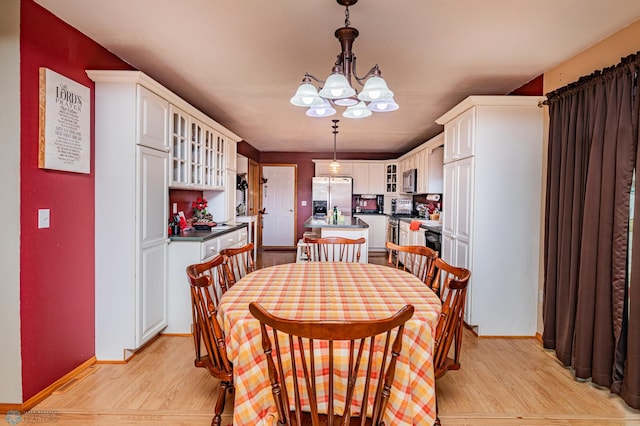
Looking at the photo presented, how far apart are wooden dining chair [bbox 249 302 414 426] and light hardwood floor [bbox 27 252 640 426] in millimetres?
954

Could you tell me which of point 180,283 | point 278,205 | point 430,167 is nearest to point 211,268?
point 180,283

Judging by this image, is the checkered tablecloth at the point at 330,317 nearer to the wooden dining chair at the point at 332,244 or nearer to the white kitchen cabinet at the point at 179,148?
the wooden dining chair at the point at 332,244

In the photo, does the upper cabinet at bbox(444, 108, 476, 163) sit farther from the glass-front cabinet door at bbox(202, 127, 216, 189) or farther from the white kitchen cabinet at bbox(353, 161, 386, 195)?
the white kitchen cabinet at bbox(353, 161, 386, 195)

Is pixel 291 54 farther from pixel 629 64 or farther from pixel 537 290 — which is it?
pixel 537 290

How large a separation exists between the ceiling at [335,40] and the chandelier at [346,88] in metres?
0.23

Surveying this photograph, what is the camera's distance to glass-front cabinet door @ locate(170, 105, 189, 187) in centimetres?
309

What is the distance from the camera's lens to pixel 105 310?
2.52 m

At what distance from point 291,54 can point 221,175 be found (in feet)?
7.58

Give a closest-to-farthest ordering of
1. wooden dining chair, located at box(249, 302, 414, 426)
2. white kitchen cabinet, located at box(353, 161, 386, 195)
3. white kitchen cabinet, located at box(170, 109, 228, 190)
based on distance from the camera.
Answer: wooden dining chair, located at box(249, 302, 414, 426)
white kitchen cabinet, located at box(170, 109, 228, 190)
white kitchen cabinet, located at box(353, 161, 386, 195)

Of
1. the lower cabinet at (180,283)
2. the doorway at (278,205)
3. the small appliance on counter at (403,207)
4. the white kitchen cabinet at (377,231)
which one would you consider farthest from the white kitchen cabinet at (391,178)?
the lower cabinet at (180,283)

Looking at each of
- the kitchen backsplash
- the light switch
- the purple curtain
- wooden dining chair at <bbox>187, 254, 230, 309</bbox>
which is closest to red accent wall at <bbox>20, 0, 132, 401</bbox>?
the light switch

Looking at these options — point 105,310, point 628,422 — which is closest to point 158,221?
point 105,310

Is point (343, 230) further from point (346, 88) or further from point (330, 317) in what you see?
point (330, 317)

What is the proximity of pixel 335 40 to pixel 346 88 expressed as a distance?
83 centimetres
